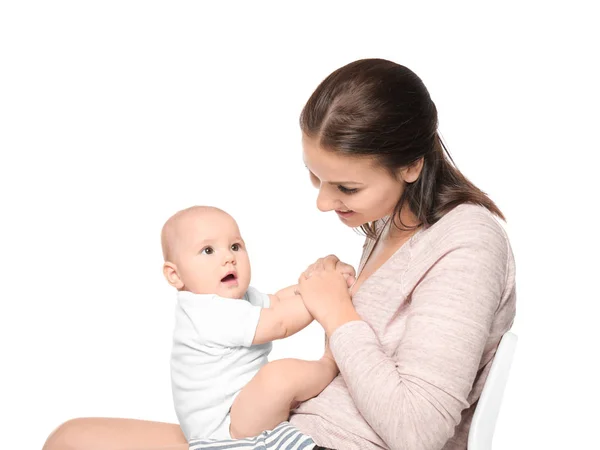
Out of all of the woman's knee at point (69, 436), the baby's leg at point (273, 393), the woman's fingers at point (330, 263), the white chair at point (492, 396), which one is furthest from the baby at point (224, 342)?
the white chair at point (492, 396)

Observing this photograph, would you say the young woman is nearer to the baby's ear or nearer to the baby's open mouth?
the baby's open mouth

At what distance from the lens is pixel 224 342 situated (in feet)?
6.81

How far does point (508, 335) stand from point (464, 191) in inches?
14.7

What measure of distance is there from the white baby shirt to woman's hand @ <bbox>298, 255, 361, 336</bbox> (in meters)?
0.14

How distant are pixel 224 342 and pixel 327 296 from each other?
0.28m

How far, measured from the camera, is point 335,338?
191cm

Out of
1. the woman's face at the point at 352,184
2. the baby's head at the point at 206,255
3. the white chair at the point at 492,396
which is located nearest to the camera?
the white chair at the point at 492,396

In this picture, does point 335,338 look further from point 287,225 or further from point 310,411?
point 287,225

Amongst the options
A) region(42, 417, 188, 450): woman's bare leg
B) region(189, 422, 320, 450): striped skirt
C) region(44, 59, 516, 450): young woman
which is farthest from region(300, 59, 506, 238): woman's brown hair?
region(42, 417, 188, 450): woman's bare leg

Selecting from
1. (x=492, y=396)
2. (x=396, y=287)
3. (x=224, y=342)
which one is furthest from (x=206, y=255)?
(x=492, y=396)

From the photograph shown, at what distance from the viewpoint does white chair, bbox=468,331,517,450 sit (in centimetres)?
188

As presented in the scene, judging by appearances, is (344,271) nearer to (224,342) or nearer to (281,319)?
(281,319)

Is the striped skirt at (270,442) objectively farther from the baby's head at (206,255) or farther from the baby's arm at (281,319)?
the baby's head at (206,255)

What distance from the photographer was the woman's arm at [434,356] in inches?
69.7
